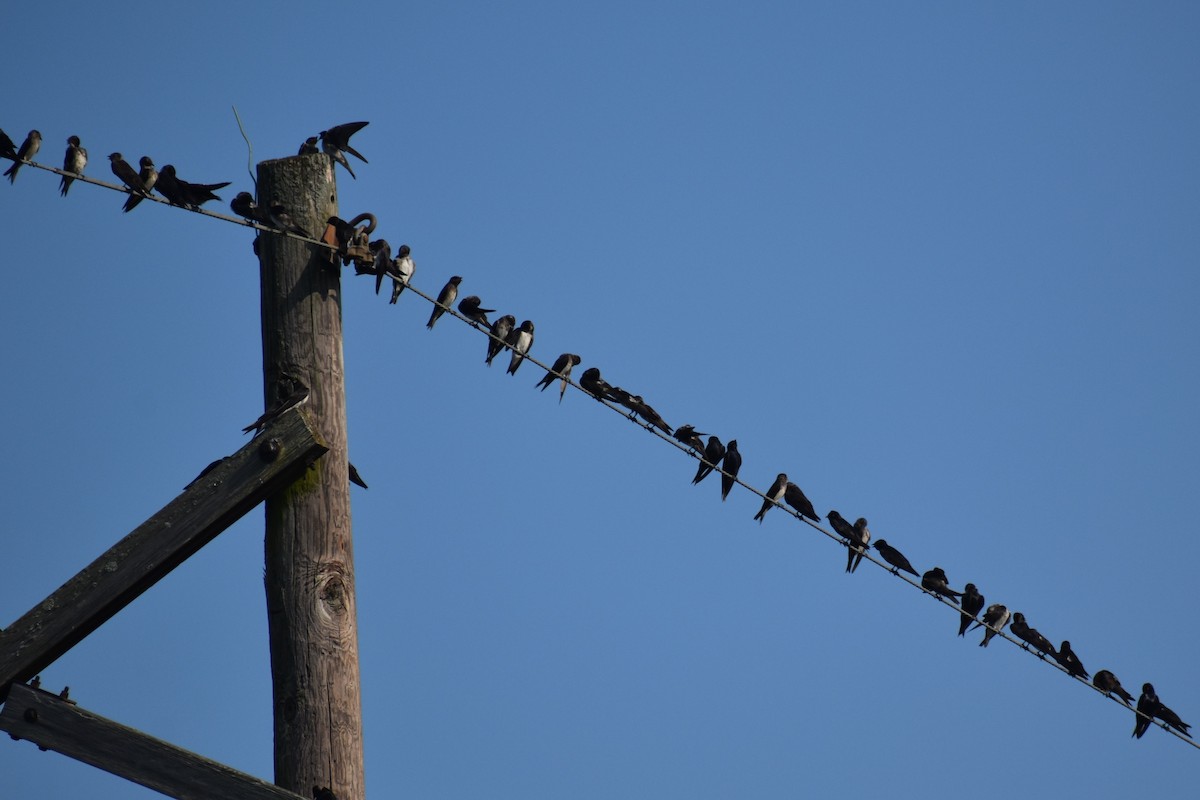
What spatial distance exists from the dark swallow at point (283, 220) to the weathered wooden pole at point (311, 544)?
27mm

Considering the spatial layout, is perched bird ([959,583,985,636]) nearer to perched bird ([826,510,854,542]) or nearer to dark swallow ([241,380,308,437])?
perched bird ([826,510,854,542])

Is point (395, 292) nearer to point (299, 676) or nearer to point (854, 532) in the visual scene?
point (299, 676)

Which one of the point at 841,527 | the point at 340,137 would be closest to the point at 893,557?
the point at 841,527

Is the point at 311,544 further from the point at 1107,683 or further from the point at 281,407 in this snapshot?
the point at 1107,683

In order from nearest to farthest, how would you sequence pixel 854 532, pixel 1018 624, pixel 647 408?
pixel 647 408, pixel 1018 624, pixel 854 532

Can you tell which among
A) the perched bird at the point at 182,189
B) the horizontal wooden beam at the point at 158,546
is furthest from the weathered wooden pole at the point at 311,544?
the perched bird at the point at 182,189

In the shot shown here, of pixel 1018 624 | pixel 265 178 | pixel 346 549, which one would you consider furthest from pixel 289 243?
pixel 1018 624

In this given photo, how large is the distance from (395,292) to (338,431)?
3.27m

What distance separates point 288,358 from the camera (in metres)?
5.05

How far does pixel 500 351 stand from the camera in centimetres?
1259

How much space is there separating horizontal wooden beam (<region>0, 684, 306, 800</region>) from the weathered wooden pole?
236mm

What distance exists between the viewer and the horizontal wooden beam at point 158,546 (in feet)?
15.2

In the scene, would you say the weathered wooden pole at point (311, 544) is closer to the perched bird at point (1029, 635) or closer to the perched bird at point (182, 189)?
the perched bird at point (182, 189)

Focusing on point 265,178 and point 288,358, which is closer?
point 288,358
